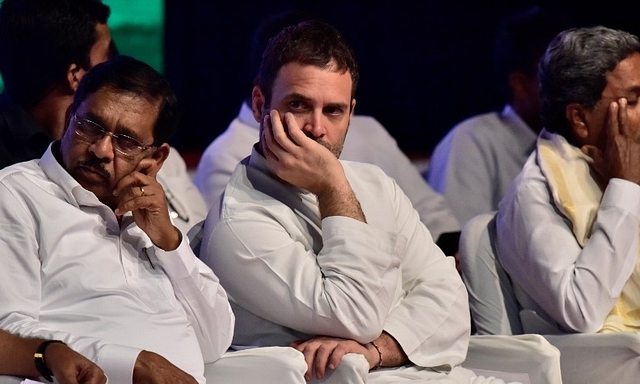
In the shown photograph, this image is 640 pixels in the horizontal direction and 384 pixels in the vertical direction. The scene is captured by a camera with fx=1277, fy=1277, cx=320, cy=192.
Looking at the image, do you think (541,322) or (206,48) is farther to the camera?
(206,48)

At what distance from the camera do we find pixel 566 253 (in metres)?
A: 3.97

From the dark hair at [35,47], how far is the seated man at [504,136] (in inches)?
84.0

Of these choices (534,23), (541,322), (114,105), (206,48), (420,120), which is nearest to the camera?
(114,105)

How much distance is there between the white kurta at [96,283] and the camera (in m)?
2.97

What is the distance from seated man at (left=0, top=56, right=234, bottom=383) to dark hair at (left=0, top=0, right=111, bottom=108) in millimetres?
658

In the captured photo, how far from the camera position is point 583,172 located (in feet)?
13.6

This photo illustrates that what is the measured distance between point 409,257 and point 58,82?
1.22 metres

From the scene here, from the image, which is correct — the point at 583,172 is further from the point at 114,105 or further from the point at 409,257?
the point at 114,105

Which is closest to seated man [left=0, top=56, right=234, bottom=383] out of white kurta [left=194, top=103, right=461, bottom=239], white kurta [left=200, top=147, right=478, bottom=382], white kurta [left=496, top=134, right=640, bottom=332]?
white kurta [left=200, top=147, right=478, bottom=382]

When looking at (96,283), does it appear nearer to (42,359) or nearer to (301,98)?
(42,359)

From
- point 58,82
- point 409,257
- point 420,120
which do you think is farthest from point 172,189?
point 420,120

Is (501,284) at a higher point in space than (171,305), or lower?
lower

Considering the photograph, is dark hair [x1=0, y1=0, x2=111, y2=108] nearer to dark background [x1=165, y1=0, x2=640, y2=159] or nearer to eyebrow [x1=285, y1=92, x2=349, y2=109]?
eyebrow [x1=285, y1=92, x2=349, y2=109]

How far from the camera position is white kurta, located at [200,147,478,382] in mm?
3396
